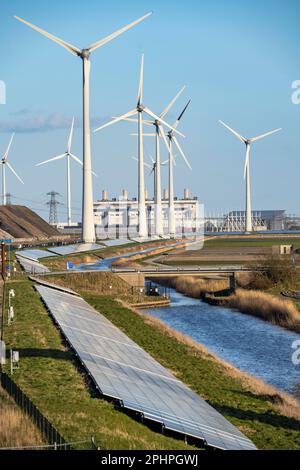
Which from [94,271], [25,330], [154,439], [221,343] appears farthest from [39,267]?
[154,439]

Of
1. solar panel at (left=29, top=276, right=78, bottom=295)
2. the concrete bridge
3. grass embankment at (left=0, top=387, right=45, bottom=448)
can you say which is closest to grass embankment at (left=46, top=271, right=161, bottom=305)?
the concrete bridge

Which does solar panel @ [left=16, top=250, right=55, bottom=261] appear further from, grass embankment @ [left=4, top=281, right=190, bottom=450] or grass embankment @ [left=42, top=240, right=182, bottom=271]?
grass embankment @ [left=4, top=281, right=190, bottom=450]

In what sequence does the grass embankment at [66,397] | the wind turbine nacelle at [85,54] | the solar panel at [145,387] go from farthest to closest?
the wind turbine nacelle at [85,54], the solar panel at [145,387], the grass embankment at [66,397]

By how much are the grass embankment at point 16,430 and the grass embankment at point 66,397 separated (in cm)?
91

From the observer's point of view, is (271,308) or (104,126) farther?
(104,126)

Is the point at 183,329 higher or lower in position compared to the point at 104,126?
lower

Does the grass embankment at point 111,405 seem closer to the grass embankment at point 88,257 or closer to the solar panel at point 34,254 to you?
the grass embankment at point 88,257

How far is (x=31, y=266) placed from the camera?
103562 mm

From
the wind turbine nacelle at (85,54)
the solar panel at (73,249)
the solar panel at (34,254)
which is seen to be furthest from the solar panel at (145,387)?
the solar panel at (73,249)

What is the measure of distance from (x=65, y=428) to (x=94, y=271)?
→ 2895 inches

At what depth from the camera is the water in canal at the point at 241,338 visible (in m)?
52.2

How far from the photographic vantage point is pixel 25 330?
4944 centimetres
